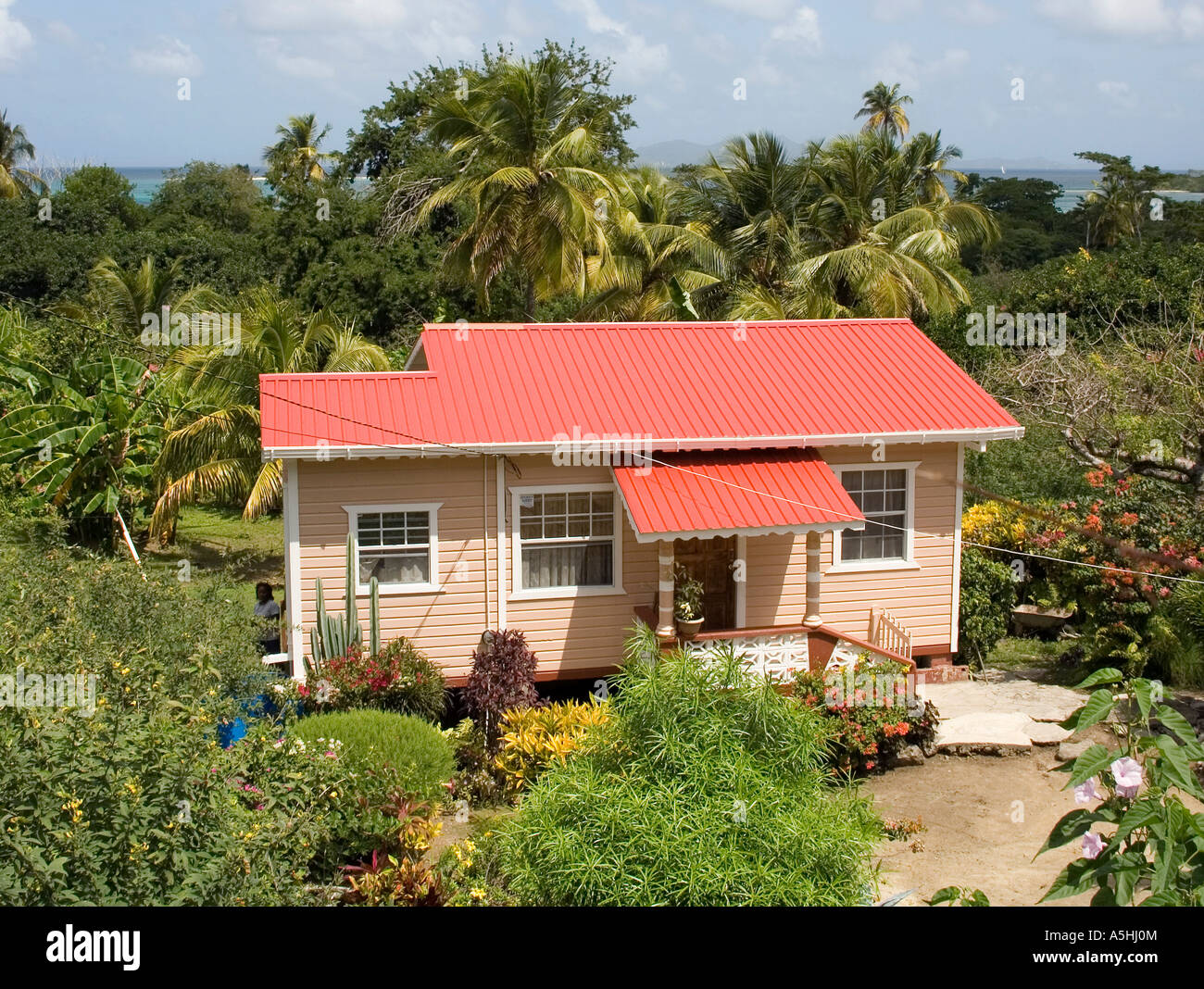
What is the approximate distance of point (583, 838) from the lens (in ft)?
23.7

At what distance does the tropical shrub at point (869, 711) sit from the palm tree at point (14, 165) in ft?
165

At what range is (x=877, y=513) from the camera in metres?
15.0

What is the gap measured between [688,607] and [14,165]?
54.7 meters

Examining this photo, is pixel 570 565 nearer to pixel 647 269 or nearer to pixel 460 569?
pixel 460 569

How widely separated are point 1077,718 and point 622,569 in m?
10.3

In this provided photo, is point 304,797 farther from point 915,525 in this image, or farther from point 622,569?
point 915,525

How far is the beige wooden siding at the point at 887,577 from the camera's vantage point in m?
14.8

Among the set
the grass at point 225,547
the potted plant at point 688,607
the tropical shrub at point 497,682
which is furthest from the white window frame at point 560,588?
the grass at point 225,547

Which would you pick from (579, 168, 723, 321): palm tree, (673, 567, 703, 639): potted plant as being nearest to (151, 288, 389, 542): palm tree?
(579, 168, 723, 321): palm tree

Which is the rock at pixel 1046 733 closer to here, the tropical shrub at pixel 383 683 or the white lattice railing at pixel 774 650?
the white lattice railing at pixel 774 650

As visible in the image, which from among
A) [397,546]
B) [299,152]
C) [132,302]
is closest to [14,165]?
[299,152]

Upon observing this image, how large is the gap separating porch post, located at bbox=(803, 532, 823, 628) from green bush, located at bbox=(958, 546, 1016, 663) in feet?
9.72

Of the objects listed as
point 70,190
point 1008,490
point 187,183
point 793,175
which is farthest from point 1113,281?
point 187,183

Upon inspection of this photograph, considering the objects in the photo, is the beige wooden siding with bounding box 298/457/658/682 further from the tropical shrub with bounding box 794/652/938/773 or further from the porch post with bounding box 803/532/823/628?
the tropical shrub with bounding box 794/652/938/773
